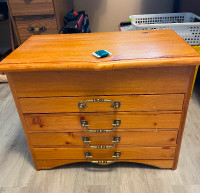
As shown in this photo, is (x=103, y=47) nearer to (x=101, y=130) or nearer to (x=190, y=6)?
(x=101, y=130)

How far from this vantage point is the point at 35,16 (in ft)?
4.42

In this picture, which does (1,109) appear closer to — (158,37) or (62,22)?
(62,22)

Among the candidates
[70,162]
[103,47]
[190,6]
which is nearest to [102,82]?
[103,47]

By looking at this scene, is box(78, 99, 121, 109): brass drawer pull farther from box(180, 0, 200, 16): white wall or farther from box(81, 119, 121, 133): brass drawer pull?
box(180, 0, 200, 16): white wall

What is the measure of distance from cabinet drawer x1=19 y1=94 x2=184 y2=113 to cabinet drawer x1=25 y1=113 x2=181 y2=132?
3 centimetres

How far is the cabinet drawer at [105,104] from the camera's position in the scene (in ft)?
2.31

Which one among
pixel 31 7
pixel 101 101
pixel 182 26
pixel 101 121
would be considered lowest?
pixel 101 121

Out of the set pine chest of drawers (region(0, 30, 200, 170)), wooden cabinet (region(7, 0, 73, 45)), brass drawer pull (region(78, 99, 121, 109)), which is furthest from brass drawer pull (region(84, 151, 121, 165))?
wooden cabinet (region(7, 0, 73, 45))

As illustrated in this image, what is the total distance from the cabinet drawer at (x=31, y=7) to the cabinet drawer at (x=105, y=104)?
0.85 meters

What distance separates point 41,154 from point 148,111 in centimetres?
50

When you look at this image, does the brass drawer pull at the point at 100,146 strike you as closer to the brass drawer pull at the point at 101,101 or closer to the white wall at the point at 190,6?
the brass drawer pull at the point at 101,101

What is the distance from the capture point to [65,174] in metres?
0.89

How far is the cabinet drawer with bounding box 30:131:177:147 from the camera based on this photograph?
791 mm

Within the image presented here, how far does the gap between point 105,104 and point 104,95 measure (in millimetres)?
39
